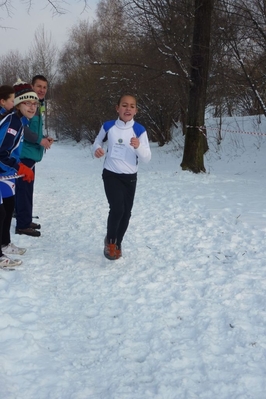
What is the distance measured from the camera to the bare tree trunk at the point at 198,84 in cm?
992

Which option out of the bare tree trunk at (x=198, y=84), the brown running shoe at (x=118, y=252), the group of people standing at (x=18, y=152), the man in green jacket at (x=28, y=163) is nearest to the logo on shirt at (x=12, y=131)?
the group of people standing at (x=18, y=152)

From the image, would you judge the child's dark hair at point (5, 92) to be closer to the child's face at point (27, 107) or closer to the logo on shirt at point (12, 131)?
the child's face at point (27, 107)

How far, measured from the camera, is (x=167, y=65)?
1502cm

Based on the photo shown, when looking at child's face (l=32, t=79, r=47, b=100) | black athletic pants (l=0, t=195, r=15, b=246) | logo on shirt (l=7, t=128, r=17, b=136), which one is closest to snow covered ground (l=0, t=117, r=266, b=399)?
black athletic pants (l=0, t=195, r=15, b=246)

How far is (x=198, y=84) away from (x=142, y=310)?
809 centimetres

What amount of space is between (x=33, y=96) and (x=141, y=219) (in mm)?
2584

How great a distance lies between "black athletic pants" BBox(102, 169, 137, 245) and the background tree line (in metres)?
6.79

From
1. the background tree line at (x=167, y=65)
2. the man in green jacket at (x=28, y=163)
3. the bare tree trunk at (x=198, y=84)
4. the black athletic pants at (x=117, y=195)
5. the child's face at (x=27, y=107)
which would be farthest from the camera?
the background tree line at (x=167, y=65)

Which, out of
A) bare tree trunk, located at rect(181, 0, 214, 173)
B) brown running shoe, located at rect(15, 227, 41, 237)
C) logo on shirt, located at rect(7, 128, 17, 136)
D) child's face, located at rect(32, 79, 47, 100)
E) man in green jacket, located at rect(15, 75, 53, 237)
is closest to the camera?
logo on shirt, located at rect(7, 128, 17, 136)

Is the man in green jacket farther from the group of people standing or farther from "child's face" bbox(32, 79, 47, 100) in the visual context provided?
"child's face" bbox(32, 79, 47, 100)

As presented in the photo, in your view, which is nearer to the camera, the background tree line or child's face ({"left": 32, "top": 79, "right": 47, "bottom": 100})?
child's face ({"left": 32, "top": 79, "right": 47, "bottom": 100})

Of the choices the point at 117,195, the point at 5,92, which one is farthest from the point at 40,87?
the point at 117,195

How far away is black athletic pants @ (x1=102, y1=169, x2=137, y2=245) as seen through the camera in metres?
4.10

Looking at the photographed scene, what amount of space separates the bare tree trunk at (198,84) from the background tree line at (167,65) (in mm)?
248
